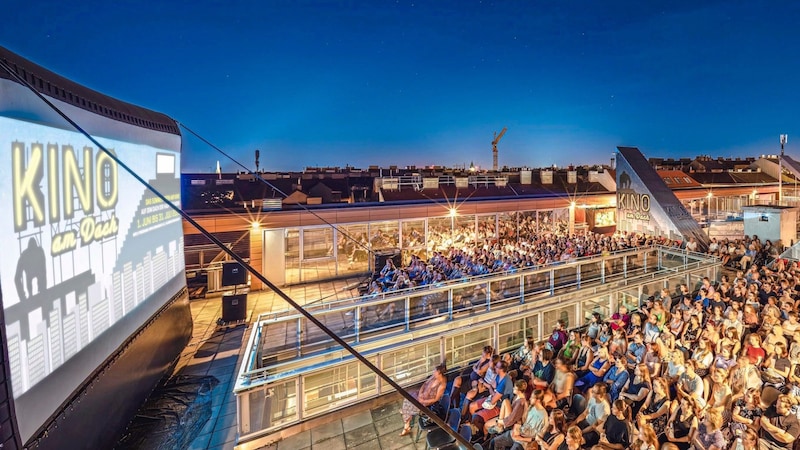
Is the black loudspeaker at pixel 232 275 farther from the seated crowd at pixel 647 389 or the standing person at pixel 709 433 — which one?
the standing person at pixel 709 433

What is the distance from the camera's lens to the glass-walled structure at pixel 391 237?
14.4 meters

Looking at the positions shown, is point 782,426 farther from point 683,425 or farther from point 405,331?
point 405,331

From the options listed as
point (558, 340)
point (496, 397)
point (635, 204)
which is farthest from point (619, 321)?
point (635, 204)

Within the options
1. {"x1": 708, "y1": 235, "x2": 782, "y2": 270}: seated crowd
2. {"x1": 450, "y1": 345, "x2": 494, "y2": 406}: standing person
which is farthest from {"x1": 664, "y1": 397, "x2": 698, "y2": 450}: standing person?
{"x1": 708, "y1": 235, "x2": 782, "y2": 270}: seated crowd

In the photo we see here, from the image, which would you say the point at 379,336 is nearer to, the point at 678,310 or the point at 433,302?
the point at 433,302

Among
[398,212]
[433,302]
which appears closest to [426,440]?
[433,302]

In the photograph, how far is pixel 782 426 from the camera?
4.82 meters

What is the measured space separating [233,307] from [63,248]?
6.61 meters

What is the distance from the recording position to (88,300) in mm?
4973

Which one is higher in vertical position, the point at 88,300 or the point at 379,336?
the point at 88,300

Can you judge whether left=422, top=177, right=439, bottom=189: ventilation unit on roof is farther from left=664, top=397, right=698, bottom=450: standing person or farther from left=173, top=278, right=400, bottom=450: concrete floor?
left=664, top=397, right=698, bottom=450: standing person

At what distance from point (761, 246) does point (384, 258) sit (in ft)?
51.5

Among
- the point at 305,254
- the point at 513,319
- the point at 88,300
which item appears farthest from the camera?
the point at 305,254

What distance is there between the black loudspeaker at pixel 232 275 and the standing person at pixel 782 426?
1234 cm
